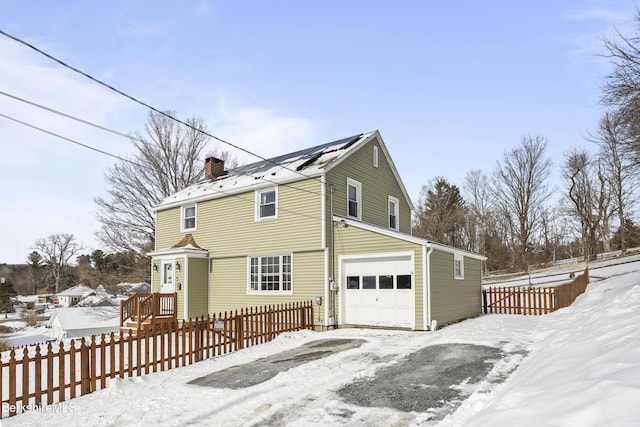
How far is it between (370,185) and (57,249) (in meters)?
84.4

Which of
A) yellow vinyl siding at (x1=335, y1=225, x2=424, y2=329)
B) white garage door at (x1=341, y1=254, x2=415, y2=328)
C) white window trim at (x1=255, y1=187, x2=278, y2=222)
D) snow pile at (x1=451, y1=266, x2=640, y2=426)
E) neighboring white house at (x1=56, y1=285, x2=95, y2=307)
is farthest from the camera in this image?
neighboring white house at (x1=56, y1=285, x2=95, y2=307)

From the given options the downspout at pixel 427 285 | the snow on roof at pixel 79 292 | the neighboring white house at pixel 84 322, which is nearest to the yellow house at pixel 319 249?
the downspout at pixel 427 285

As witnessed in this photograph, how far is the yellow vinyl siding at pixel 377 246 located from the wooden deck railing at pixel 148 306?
865cm

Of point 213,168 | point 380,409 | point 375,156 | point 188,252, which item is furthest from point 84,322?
point 380,409

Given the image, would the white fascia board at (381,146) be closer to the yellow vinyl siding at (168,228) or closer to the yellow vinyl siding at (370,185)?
the yellow vinyl siding at (370,185)

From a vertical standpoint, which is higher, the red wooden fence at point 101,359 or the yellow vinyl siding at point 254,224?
the yellow vinyl siding at point 254,224

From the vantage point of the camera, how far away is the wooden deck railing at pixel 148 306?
1864 centimetres

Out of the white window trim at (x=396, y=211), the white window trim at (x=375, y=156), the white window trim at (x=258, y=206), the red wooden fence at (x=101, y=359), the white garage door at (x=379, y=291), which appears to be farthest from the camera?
the white window trim at (x=396, y=211)

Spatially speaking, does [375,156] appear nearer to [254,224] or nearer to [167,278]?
[254,224]

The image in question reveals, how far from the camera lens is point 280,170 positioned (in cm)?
1842

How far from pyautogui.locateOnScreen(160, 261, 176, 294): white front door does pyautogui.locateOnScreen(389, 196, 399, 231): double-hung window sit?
11036 mm

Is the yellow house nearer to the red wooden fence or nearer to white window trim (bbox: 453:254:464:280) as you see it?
white window trim (bbox: 453:254:464:280)

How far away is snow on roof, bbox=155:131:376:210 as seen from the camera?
56.9 ft

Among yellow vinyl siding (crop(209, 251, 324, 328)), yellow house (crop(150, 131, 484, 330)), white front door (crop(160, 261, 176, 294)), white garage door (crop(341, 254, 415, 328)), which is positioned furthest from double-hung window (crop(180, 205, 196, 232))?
white garage door (crop(341, 254, 415, 328))
